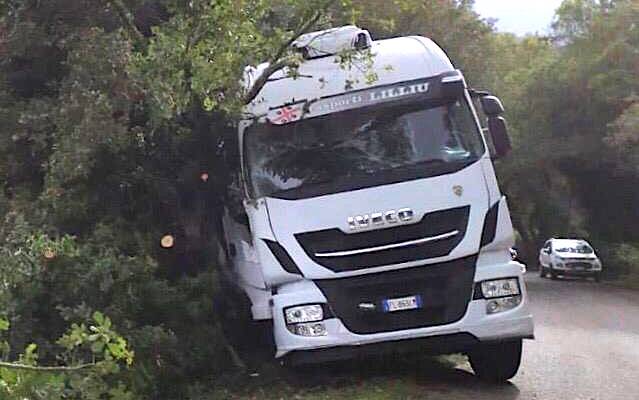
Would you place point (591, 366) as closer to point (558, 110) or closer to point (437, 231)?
point (437, 231)

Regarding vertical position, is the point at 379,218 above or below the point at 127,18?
below

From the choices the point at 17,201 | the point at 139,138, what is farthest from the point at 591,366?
the point at 17,201

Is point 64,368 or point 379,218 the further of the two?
point 379,218

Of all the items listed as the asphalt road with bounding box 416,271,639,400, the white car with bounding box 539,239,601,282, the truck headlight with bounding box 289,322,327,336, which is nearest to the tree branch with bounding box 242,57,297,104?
the truck headlight with bounding box 289,322,327,336

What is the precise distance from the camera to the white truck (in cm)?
910

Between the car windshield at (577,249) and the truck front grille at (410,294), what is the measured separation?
28281 mm

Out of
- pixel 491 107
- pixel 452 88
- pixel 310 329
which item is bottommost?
pixel 310 329

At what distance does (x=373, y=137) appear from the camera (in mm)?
9562

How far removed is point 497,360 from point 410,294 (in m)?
1.60

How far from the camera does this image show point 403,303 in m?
9.12

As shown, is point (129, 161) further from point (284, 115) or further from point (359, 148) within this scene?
point (359, 148)

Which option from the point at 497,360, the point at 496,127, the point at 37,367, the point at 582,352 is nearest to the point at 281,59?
the point at 496,127

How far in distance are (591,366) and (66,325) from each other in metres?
6.30

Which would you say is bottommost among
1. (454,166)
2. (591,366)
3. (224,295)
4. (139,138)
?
(591,366)
